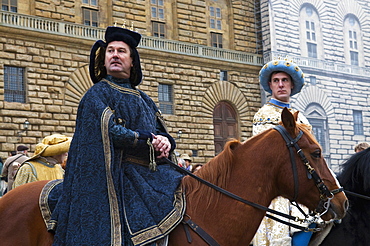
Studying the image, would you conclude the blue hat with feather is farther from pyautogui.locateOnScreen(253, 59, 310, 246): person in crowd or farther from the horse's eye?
the horse's eye

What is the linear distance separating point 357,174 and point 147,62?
16.9 metres

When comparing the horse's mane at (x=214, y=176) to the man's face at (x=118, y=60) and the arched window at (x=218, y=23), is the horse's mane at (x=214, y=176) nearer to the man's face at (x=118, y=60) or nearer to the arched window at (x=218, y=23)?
the man's face at (x=118, y=60)

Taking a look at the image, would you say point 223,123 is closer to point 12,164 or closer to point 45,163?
point 12,164

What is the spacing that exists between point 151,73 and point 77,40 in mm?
3358

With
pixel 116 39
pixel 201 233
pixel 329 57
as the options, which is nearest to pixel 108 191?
pixel 201 233

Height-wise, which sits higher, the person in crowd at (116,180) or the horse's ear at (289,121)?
the horse's ear at (289,121)

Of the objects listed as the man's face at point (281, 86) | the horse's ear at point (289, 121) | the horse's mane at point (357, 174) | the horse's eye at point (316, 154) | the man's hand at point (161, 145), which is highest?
the man's face at point (281, 86)

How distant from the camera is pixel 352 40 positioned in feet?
87.0

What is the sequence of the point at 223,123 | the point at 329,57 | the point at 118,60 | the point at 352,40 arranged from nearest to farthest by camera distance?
the point at 118,60 < the point at 223,123 < the point at 329,57 < the point at 352,40

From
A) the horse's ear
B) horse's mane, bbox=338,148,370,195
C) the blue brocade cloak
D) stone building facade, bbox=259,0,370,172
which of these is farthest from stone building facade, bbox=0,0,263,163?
the horse's ear

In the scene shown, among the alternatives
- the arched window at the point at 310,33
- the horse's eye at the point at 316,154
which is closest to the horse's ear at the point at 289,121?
the horse's eye at the point at 316,154

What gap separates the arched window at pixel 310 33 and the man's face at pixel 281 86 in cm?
1990

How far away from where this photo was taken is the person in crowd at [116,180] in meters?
3.31

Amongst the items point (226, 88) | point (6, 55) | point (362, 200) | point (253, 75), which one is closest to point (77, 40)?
point (6, 55)
